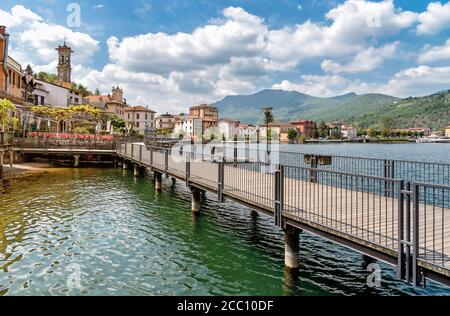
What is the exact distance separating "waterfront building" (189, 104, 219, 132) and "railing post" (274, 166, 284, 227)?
154 m

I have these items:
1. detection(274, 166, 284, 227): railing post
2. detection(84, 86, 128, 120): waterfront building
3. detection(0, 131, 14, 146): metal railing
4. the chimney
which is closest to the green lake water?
detection(274, 166, 284, 227): railing post

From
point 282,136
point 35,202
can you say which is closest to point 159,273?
point 35,202

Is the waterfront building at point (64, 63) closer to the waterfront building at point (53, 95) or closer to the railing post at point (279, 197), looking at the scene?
the waterfront building at point (53, 95)

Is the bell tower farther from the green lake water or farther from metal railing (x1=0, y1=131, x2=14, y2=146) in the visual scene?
the green lake water

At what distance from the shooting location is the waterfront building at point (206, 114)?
16549 cm

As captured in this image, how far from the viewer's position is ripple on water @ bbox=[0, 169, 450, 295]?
311 inches

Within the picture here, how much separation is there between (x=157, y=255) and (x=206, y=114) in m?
168

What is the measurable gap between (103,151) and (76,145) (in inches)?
107

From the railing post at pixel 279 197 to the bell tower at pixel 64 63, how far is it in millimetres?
111200
